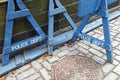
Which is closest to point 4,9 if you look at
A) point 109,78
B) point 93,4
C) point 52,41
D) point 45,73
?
point 52,41

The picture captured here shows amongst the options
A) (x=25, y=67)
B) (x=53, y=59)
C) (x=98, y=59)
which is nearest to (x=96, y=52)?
(x=98, y=59)

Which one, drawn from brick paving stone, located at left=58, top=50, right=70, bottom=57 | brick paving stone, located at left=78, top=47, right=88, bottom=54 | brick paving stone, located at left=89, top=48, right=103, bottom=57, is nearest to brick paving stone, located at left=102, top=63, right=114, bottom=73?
brick paving stone, located at left=89, top=48, right=103, bottom=57

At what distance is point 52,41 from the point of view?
338 cm

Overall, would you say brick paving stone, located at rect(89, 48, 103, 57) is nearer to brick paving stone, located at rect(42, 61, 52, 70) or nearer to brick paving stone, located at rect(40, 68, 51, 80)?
brick paving stone, located at rect(42, 61, 52, 70)

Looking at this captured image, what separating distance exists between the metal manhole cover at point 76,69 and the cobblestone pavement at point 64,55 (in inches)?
3.8

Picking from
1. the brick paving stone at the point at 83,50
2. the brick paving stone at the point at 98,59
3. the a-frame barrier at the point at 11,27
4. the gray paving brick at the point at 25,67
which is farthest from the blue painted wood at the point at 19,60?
the brick paving stone at the point at 98,59

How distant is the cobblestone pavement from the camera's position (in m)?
2.90

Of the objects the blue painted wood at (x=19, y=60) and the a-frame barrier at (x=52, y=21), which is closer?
the blue painted wood at (x=19, y=60)

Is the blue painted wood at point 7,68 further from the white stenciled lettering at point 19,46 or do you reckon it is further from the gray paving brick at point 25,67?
the white stenciled lettering at point 19,46

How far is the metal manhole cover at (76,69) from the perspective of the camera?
9.39 feet

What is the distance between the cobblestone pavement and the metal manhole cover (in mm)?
98

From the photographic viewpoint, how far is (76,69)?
9.91ft

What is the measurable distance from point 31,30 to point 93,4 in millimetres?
1325

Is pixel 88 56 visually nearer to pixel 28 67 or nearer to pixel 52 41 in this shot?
pixel 52 41
